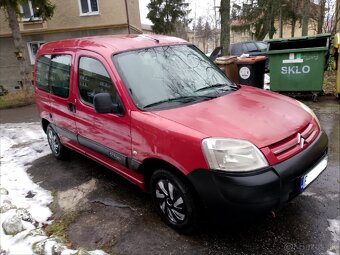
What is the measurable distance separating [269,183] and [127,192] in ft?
6.98

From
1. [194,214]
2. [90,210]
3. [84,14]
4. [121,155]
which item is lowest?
[90,210]

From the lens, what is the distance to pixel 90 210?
3734 millimetres

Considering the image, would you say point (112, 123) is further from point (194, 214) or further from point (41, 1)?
point (41, 1)

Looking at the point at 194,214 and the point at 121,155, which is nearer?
the point at 194,214

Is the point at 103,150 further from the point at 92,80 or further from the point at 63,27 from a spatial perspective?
the point at 63,27

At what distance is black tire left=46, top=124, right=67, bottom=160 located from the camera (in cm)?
518

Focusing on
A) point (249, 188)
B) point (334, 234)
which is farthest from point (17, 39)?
point (334, 234)

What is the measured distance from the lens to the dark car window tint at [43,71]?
16.2ft

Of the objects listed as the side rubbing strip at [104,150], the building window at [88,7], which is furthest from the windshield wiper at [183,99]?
the building window at [88,7]

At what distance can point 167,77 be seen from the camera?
3.46m

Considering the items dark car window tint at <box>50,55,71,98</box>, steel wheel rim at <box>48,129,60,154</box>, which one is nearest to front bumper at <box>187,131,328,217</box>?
dark car window tint at <box>50,55,71,98</box>

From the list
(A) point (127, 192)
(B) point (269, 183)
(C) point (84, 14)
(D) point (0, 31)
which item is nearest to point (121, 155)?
(A) point (127, 192)

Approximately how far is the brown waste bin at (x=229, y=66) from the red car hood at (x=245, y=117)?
4.52 metres

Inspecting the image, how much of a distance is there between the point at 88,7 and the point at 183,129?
19.9 m
